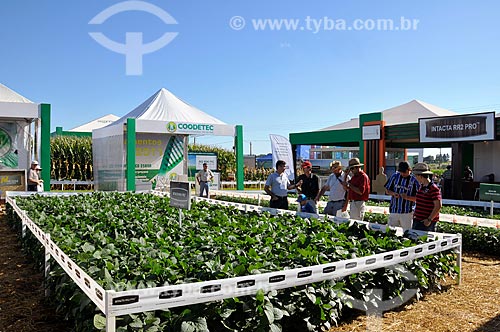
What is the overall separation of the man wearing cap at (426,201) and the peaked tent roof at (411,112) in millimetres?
14673

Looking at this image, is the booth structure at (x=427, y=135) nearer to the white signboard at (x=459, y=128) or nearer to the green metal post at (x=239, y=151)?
the white signboard at (x=459, y=128)

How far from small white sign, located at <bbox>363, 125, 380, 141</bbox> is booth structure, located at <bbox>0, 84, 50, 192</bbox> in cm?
1363

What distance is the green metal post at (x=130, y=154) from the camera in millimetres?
18022

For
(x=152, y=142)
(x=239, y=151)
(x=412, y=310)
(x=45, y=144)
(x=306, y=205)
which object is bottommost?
(x=412, y=310)

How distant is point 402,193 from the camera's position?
6570 millimetres

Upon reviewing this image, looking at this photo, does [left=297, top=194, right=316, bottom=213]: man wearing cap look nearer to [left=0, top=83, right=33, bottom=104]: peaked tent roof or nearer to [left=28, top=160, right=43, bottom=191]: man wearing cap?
[left=28, top=160, right=43, bottom=191]: man wearing cap

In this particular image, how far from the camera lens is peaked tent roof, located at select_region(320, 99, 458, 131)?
2041cm

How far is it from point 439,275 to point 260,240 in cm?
221

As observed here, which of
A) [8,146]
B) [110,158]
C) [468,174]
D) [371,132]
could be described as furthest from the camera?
[371,132]

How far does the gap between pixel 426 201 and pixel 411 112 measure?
1628cm

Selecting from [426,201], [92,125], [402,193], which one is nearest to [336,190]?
[402,193]

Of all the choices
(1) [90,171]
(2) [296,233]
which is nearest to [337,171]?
(2) [296,233]

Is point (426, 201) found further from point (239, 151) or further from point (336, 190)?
point (239, 151)

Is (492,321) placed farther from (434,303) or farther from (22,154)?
(22,154)
